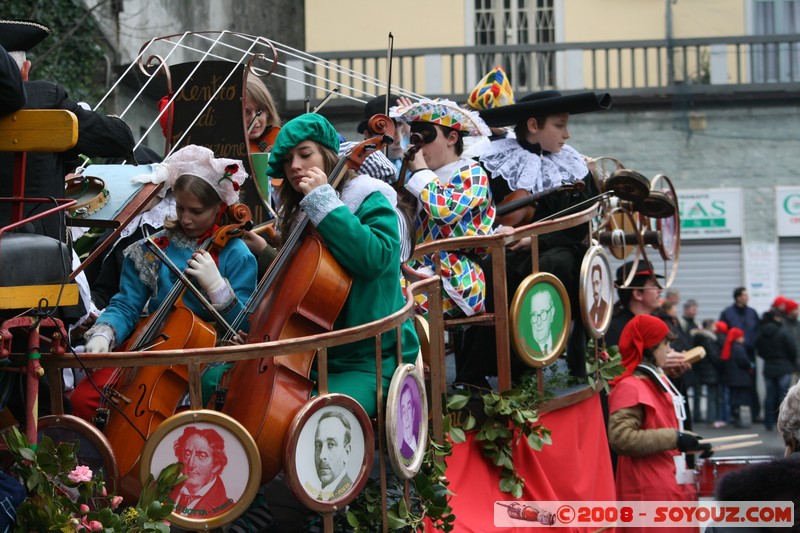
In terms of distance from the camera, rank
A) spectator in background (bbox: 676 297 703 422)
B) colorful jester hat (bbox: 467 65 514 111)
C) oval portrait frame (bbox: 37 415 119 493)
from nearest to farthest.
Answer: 1. oval portrait frame (bbox: 37 415 119 493)
2. colorful jester hat (bbox: 467 65 514 111)
3. spectator in background (bbox: 676 297 703 422)

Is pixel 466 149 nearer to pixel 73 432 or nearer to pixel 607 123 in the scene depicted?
pixel 73 432

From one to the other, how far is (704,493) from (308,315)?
11.9ft

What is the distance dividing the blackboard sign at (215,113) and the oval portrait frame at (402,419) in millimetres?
2170

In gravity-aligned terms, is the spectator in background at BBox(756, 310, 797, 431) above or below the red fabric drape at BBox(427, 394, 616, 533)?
below

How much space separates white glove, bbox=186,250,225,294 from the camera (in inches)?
181

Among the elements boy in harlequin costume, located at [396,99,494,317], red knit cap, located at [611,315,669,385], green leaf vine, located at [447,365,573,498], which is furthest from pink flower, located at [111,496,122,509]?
red knit cap, located at [611,315,669,385]

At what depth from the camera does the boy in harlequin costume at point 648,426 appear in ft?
22.4

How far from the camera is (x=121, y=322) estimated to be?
4.78m

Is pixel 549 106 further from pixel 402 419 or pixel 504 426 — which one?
pixel 402 419

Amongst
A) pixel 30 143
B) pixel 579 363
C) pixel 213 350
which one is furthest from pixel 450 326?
pixel 30 143

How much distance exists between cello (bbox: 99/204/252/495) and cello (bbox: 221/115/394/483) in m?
0.18

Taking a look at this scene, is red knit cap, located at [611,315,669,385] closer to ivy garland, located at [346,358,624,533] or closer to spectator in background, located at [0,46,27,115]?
ivy garland, located at [346,358,624,533]

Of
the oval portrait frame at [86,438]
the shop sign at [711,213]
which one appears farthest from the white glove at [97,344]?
the shop sign at [711,213]

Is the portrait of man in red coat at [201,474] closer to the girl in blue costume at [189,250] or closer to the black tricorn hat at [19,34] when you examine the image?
the girl in blue costume at [189,250]
